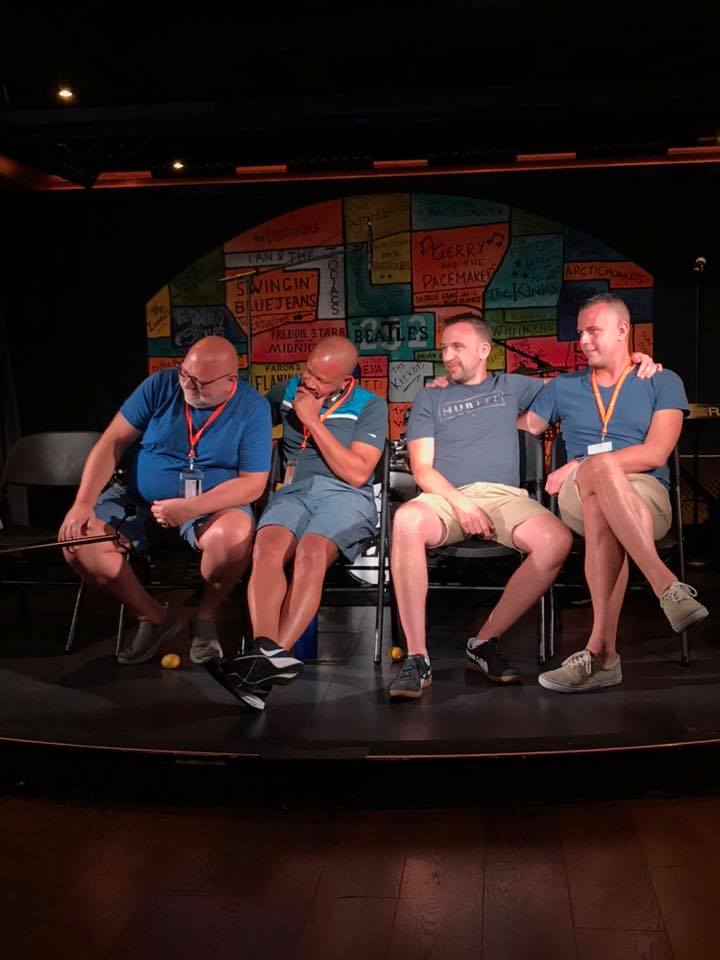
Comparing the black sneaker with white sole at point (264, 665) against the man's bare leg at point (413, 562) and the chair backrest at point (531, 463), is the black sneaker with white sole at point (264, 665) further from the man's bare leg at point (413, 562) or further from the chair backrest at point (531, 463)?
the chair backrest at point (531, 463)

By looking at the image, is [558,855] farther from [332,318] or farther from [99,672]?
[332,318]

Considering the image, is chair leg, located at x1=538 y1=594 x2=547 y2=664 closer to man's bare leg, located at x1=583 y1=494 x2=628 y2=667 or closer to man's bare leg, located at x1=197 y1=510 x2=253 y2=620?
man's bare leg, located at x1=583 y1=494 x2=628 y2=667

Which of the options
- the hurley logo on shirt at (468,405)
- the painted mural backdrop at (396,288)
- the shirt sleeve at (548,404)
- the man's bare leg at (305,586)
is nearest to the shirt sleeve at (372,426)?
the hurley logo on shirt at (468,405)

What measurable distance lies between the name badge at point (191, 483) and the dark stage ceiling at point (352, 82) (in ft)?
7.70

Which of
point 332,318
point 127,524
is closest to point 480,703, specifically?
point 127,524

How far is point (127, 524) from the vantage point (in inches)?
131

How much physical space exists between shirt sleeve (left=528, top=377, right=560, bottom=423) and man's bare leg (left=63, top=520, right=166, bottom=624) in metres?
1.52

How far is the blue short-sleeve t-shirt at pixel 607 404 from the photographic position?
323cm

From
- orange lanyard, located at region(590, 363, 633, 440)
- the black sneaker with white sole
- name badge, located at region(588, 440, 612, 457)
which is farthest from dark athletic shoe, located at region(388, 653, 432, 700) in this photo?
orange lanyard, located at region(590, 363, 633, 440)

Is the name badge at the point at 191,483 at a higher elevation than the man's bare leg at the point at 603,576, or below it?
higher

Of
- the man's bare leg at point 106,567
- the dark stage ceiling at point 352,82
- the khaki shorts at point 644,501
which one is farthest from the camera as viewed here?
the dark stage ceiling at point 352,82

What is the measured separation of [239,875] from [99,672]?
1.35 m

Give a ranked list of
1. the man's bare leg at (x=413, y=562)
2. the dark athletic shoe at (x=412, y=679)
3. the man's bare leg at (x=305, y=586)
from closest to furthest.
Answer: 1. the dark athletic shoe at (x=412, y=679)
2. the man's bare leg at (x=305, y=586)
3. the man's bare leg at (x=413, y=562)

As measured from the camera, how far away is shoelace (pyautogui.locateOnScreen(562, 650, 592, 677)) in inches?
114
